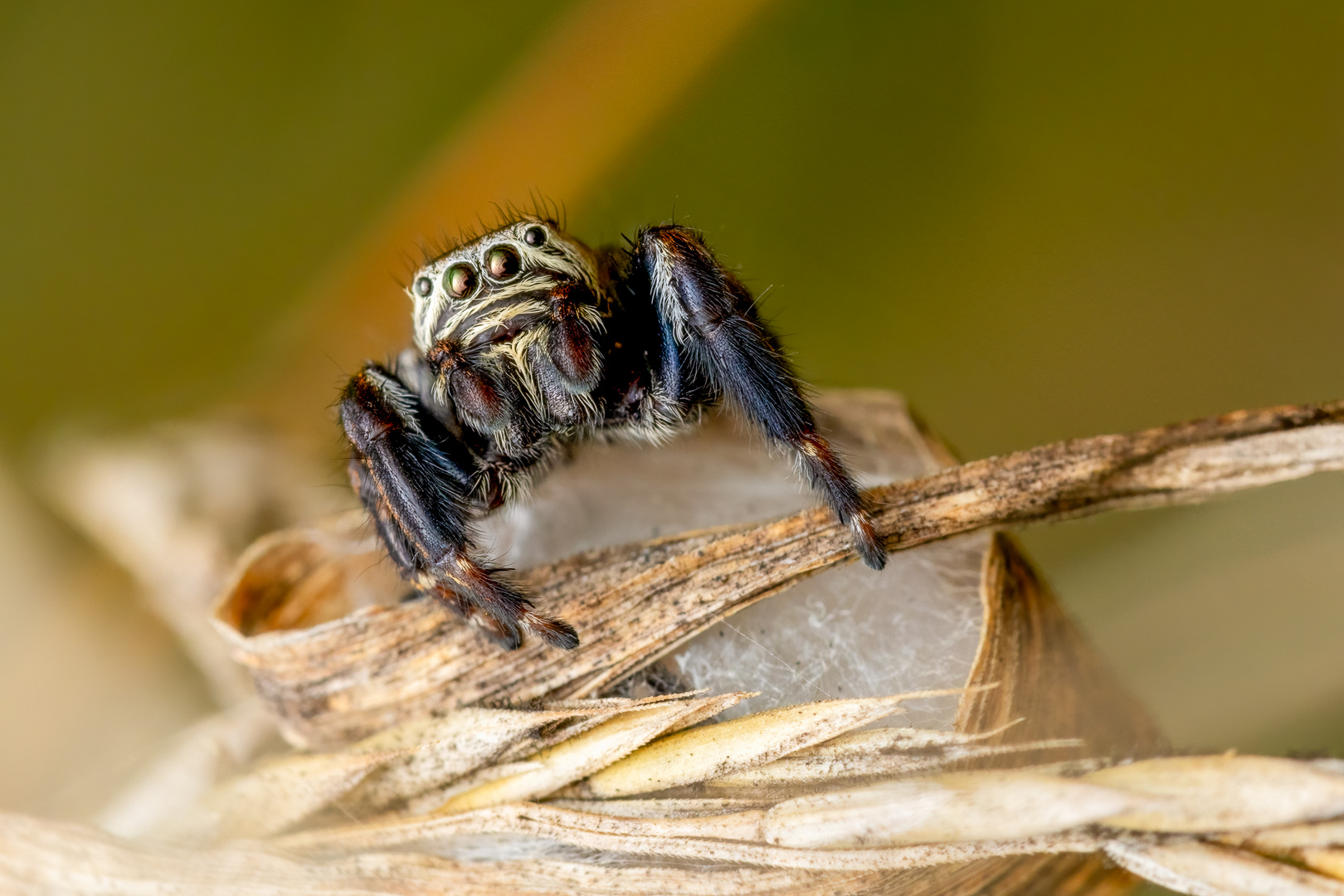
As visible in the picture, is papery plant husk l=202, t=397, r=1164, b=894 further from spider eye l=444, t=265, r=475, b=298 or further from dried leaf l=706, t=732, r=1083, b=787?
spider eye l=444, t=265, r=475, b=298

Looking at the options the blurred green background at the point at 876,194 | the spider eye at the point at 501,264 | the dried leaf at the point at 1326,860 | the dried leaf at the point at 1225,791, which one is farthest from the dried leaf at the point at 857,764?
the spider eye at the point at 501,264

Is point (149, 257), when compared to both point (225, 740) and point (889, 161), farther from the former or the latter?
point (889, 161)

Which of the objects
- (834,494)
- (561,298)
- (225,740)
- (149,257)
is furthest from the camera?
(149,257)

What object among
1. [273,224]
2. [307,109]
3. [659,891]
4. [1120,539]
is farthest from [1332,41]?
[273,224]

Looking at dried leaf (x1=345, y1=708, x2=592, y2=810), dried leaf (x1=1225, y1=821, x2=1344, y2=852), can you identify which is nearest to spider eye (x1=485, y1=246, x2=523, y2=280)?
dried leaf (x1=345, y1=708, x2=592, y2=810)

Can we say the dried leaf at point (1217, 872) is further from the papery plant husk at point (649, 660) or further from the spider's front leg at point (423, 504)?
the spider's front leg at point (423, 504)

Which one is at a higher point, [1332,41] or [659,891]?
[1332,41]
